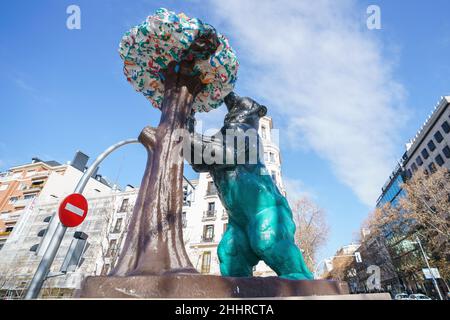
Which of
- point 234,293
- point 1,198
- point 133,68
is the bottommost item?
point 234,293

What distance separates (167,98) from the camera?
197 cm

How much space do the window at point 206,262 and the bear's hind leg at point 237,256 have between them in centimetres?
1918

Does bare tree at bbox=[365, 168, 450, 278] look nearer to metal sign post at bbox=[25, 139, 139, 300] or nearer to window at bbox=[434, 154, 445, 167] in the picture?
window at bbox=[434, 154, 445, 167]

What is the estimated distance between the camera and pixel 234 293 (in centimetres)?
125

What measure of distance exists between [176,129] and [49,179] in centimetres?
3977

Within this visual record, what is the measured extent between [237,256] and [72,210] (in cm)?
257

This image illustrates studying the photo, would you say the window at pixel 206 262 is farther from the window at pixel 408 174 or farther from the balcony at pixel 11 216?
the window at pixel 408 174

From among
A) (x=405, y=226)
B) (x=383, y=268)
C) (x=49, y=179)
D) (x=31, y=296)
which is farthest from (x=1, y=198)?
(x=383, y=268)

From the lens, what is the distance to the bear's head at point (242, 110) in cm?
236

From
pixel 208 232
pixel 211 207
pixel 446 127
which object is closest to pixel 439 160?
pixel 446 127

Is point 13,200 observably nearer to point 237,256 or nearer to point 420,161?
point 237,256

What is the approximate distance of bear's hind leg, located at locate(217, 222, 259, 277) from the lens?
2.03m

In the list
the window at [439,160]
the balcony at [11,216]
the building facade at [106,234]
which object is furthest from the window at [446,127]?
the balcony at [11,216]
